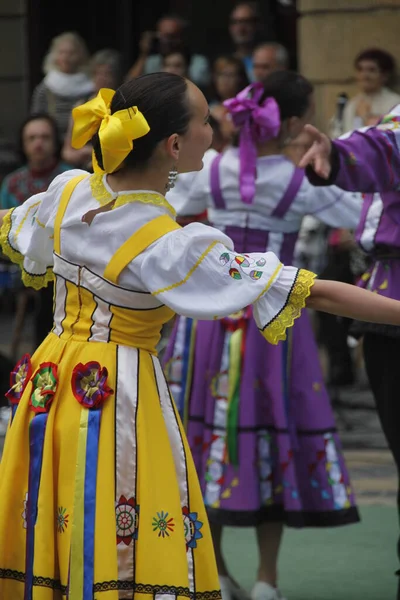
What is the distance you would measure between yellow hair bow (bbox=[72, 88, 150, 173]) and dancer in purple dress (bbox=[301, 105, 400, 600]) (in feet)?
2.60

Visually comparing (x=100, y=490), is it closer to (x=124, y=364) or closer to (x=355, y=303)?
(x=124, y=364)

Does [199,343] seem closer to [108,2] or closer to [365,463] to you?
[365,463]

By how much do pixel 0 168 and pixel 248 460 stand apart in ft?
25.3

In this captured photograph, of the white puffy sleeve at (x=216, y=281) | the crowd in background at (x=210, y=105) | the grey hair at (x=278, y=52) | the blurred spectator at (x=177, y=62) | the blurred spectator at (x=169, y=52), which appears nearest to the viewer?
the white puffy sleeve at (x=216, y=281)

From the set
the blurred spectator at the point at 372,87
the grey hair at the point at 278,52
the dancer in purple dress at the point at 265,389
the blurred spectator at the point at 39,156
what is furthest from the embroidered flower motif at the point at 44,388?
the grey hair at the point at 278,52

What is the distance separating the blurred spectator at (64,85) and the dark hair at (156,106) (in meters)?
5.73

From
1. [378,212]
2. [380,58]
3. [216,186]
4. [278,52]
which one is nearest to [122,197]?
[378,212]

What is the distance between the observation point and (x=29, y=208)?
3234mm

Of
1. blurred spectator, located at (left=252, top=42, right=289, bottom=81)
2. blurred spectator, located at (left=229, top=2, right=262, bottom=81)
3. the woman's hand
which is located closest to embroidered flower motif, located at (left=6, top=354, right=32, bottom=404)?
the woman's hand

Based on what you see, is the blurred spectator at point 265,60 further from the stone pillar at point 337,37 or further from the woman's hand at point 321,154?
the woman's hand at point 321,154

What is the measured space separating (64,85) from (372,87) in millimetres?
2228

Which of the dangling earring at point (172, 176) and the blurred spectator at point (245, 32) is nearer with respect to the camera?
the dangling earring at point (172, 176)

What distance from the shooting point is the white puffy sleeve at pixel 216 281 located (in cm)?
279

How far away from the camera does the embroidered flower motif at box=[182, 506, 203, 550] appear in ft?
9.74
